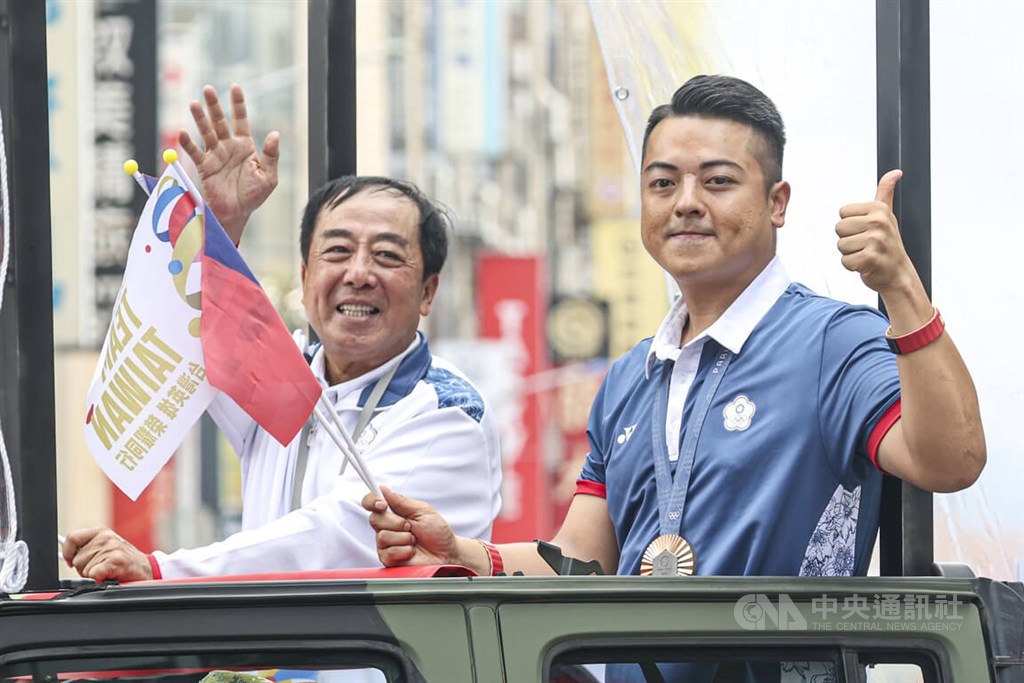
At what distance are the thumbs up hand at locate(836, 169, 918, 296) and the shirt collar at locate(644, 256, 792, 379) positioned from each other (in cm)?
47

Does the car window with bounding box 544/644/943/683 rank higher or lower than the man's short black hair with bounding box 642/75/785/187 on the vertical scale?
lower

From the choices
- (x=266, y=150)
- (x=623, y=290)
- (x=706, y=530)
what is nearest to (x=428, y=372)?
(x=266, y=150)

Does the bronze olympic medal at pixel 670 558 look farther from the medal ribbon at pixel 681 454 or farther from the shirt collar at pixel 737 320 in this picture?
the shirt collar at pixel 737 320

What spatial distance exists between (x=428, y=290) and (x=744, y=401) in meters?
1.00

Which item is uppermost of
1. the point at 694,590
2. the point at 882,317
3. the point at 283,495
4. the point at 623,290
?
the point at 623,290

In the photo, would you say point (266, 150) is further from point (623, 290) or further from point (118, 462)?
point (623, 290)

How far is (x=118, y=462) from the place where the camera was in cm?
Result: 260

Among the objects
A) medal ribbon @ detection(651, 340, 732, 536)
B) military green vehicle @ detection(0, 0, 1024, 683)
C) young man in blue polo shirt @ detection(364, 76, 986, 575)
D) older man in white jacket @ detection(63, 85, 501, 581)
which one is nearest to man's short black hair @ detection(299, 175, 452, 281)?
older man in white jacket @ detection(63, 85, 501, 581)

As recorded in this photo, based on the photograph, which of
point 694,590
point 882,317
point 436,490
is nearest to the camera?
point 694,590

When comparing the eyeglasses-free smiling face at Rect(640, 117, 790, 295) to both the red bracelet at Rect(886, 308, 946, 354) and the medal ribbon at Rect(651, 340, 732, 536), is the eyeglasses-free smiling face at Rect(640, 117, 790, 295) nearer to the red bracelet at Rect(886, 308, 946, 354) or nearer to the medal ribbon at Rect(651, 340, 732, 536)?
the medal ribbon at Rect(651, 340, 732, 536)

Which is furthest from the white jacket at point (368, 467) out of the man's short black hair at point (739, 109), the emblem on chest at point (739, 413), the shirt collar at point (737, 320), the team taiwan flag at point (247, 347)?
the man's short black hair at point (739, 109)

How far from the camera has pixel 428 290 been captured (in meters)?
3.54

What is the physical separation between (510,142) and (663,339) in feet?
89.0

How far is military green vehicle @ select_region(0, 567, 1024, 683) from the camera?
2123 mm
